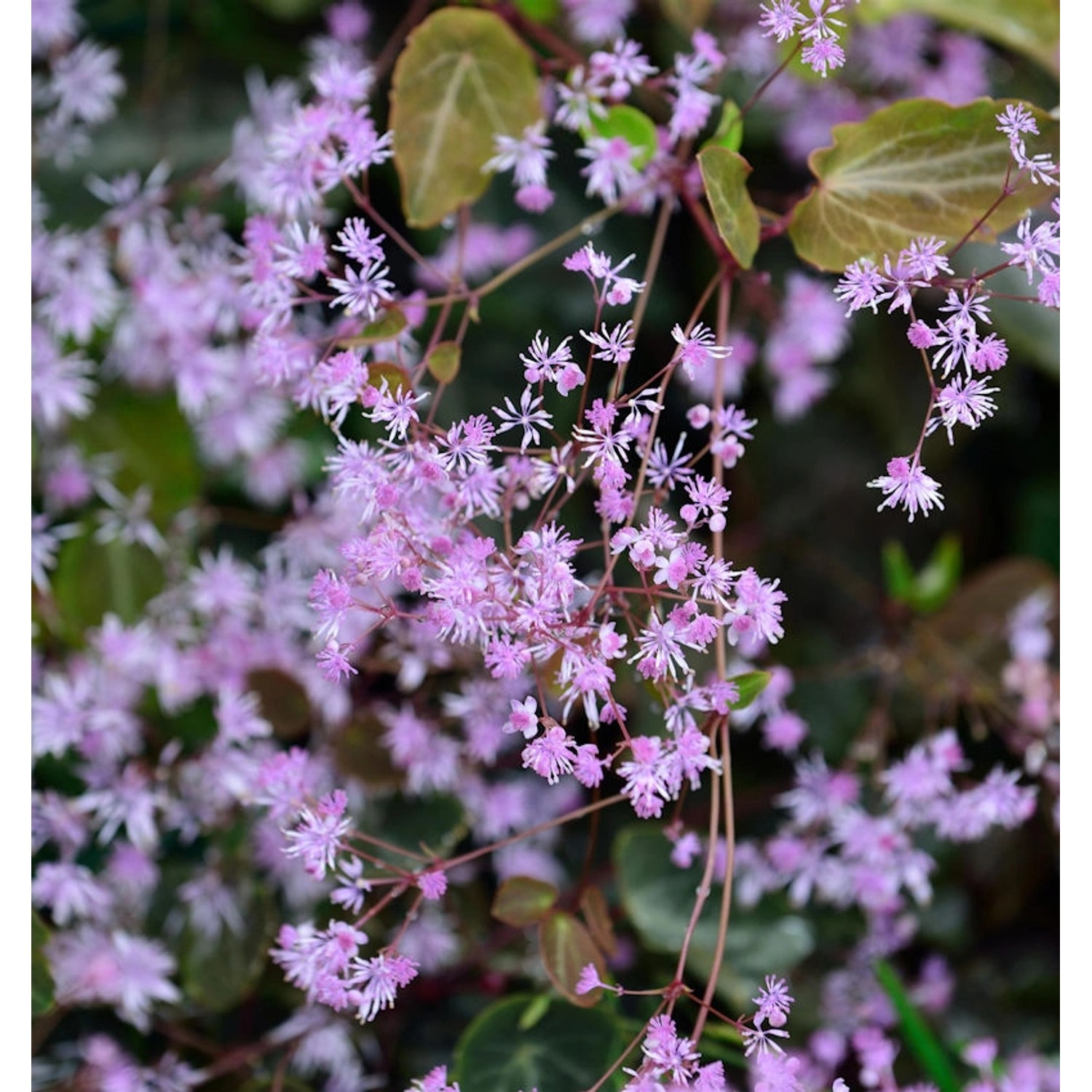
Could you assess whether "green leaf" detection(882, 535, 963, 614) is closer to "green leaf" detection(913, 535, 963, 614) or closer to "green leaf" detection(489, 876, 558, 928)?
"green leaf" detection(913, 535, 963, 614)

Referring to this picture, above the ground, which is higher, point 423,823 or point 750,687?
point 750,687

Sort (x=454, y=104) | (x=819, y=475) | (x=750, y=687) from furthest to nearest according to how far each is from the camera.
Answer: (x=819, y=475) → (x=454, y=104) → (x=750, y=687)

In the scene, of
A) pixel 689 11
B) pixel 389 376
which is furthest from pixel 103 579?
pixel 689 11

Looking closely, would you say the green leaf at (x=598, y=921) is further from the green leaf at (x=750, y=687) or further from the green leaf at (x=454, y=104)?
the green leaf at (x=454, y=104)

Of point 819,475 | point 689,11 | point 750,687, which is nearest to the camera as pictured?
point 750,687

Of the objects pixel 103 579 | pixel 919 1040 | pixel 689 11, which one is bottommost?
pixel 919 1040

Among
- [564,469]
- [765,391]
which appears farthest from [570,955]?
[765,391]

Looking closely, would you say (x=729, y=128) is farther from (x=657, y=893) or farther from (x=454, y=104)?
(x=657, y=893)
